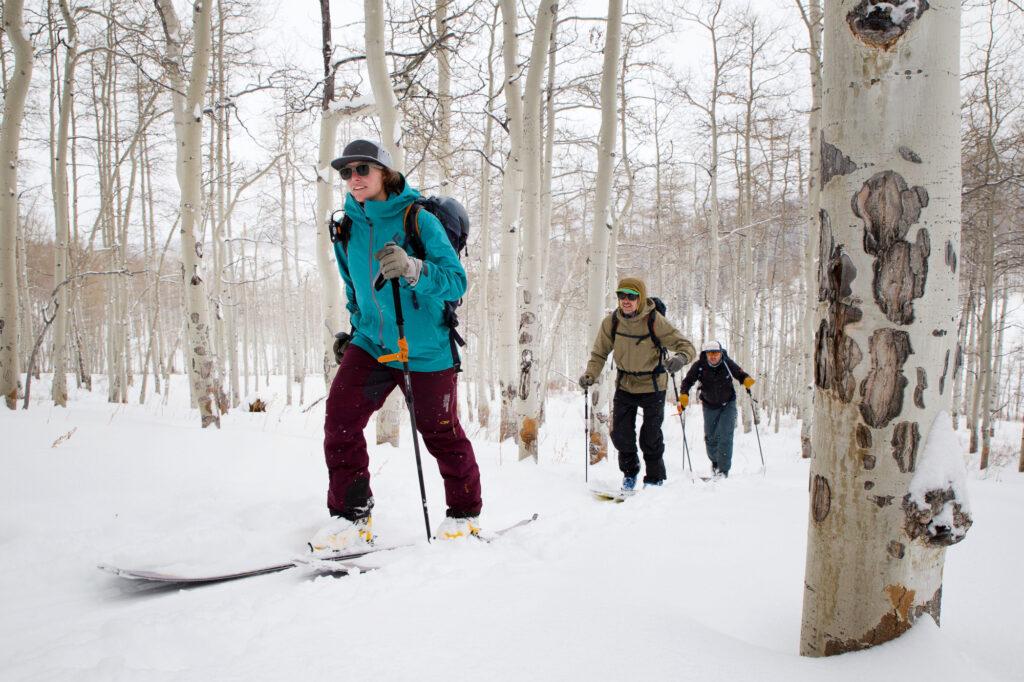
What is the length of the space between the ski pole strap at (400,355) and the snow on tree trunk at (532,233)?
143 inches

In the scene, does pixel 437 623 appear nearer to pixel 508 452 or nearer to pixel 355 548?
pixel 355 548

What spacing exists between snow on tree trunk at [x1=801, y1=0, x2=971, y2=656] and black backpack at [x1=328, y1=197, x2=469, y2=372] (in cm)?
168

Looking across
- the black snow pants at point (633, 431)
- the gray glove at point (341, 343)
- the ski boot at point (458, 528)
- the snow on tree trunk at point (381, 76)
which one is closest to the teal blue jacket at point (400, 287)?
the gray glove at point (341, 343)

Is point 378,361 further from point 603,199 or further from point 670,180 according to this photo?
point 670,180

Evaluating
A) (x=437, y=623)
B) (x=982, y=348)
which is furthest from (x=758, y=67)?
(x=437, y=623)

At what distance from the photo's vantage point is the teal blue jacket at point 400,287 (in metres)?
2.47

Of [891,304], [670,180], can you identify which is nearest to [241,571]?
[891,304]

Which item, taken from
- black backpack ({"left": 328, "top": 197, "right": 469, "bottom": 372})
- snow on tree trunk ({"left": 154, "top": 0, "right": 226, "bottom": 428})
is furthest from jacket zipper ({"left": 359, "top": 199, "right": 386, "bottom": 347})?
snow on tree trunk ({"left": 154, "top": 0, "right": 226, "bottom": 428})

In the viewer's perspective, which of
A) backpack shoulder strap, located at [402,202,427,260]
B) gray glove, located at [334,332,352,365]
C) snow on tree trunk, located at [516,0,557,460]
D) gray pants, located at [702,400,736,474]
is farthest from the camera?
gray pants, located at [702,400,736,474]

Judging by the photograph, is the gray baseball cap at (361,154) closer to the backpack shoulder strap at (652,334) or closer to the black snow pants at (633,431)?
the backpack shoulder strap at (652,334)

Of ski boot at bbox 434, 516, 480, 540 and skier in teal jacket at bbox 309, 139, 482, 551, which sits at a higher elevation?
skier in teal jacket at bbox 309, 139, 482, 551

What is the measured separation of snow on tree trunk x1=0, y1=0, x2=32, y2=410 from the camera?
6.20 meters

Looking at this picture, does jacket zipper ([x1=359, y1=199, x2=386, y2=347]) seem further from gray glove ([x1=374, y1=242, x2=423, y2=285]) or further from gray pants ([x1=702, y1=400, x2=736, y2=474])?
gray pants ([x1=702, y1=400, x2=736, y2=474])

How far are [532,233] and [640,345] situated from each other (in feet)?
7.42
